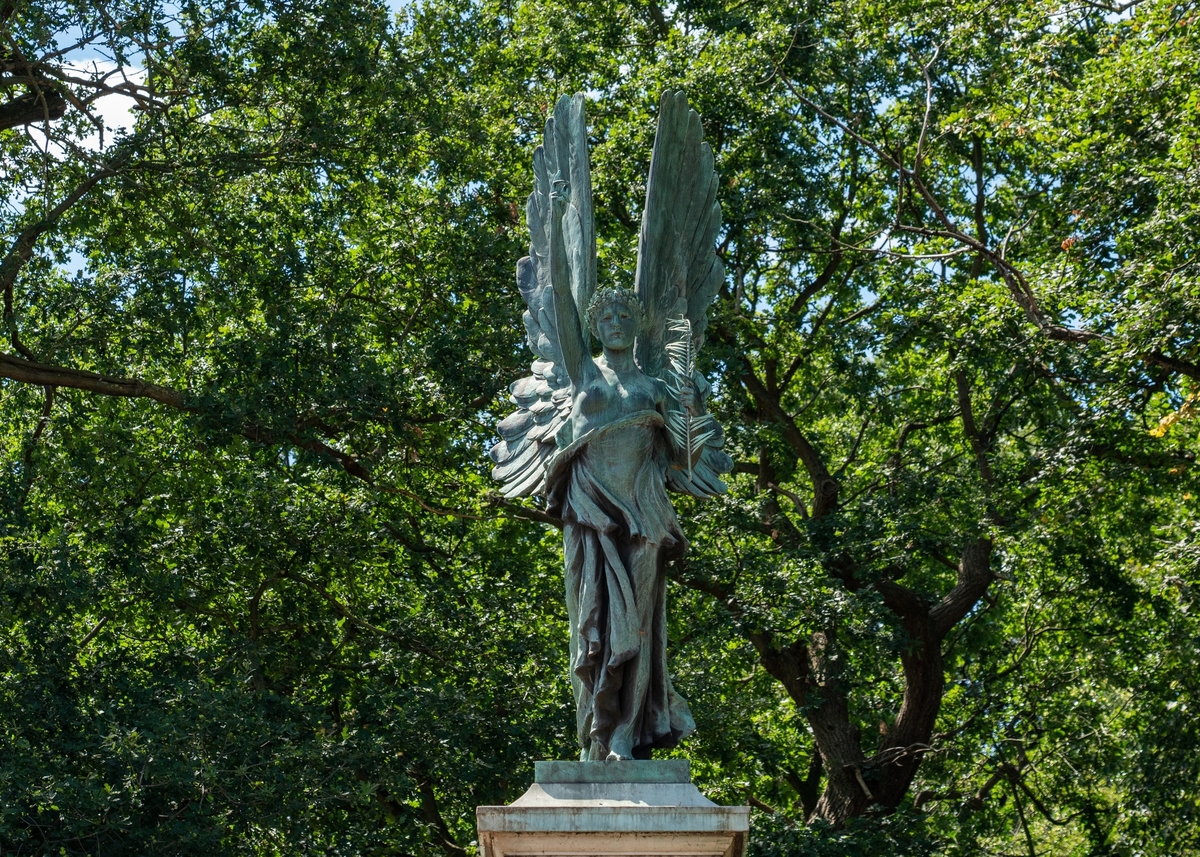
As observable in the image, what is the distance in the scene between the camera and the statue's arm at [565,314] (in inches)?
309

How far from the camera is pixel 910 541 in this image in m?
16.4

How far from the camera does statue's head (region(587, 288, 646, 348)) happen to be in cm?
797

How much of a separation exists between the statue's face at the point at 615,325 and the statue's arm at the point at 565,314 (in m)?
0.11

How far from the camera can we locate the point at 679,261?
8.37 meters

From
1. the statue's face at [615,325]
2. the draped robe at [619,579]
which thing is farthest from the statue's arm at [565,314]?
the draped robe at [619,579]

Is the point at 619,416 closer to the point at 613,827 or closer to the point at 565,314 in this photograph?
the point at 565,314

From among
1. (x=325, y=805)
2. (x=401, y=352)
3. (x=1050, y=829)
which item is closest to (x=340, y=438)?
(x=401, y=352)

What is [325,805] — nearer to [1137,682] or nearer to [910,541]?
[910,541]

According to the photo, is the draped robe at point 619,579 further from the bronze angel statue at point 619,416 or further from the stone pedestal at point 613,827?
the stone pedestal at point 613,827

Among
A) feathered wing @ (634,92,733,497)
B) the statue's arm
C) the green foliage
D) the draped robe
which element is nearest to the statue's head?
the statue's arm

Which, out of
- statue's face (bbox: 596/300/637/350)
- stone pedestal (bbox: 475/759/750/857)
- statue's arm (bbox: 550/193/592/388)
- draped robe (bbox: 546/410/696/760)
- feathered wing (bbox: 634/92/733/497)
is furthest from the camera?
feathered wing (bbox: 634/92/733/497)

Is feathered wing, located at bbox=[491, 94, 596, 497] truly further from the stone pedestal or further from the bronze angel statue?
the stone pedestal

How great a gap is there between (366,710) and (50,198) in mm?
4988

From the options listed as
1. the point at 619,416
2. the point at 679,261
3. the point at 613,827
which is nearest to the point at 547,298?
the point at 679,261
